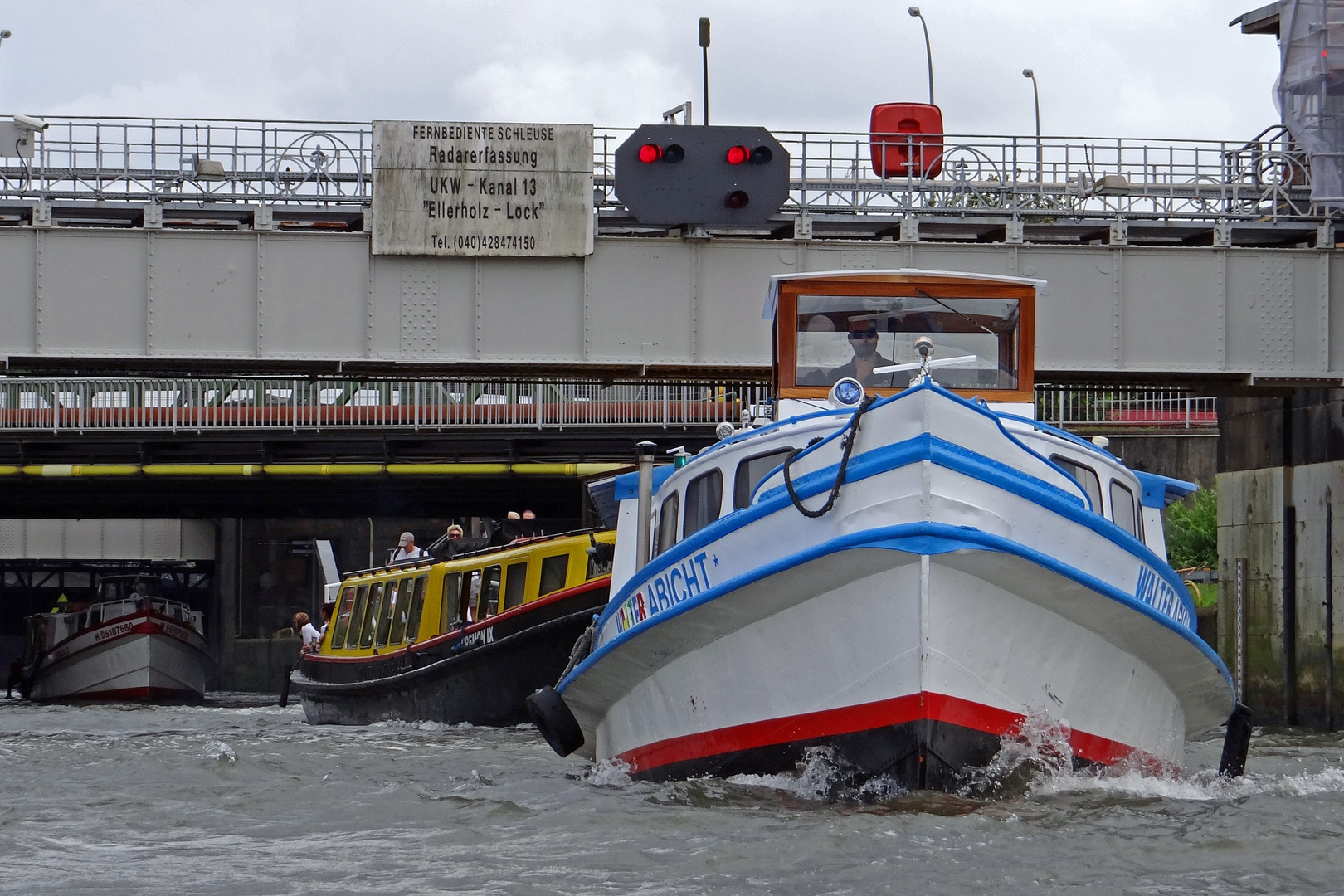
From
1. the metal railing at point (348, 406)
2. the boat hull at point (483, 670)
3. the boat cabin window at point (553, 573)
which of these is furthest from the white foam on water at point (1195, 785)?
the metal railing at point (348, 406)

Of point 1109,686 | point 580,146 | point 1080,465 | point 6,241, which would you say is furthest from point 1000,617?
point 6,241

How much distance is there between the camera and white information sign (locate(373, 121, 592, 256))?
21.3 metres

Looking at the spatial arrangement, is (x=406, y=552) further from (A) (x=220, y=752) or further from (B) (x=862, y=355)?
(B) (x=862, y=355)

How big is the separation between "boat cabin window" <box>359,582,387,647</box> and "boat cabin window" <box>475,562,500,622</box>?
9.67ft

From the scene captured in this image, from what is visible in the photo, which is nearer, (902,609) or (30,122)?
(902,609)

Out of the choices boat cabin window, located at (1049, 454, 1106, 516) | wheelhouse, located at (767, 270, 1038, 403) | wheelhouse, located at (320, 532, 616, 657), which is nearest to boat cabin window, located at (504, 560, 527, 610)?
wheelhouse, located at (320, 532, 616, 657)

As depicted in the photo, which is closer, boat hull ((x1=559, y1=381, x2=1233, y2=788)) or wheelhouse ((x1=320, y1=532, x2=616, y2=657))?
boat hull ((x1=559, y1=381, x2=1233, y2=788))

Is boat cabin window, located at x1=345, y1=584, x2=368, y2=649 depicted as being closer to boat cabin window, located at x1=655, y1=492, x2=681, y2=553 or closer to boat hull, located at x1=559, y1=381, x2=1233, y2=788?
boat cabin window, located at x1=655, y1=492, x2=681, y2=553

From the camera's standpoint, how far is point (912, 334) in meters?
12.7

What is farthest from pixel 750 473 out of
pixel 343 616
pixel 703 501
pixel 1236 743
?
pixel 343 616

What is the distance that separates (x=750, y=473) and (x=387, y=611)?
14.7m

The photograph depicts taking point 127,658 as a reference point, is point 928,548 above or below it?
above

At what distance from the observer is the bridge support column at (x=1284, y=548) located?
2367 centimetres

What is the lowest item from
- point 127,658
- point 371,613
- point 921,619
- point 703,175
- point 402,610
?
point 127,658
